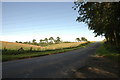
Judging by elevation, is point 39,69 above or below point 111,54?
below

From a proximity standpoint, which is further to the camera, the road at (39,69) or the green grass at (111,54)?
the green grass at (111,54)

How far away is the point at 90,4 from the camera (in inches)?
372

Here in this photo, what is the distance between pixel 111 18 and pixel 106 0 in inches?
71.3

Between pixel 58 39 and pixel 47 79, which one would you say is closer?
pixel 47 79

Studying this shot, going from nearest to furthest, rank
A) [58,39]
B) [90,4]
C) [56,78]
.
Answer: [56,78] < [90,4] < [58,39]

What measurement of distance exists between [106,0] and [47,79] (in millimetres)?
8099

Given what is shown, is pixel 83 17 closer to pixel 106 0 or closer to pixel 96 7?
pixel 96 7

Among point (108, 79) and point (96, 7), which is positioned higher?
point (96, 7)

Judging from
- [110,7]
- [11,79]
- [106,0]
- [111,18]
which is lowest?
[11,79]

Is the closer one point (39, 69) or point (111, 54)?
point (39, 69)

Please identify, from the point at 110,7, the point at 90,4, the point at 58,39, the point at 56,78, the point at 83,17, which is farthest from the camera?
the point at 58,39

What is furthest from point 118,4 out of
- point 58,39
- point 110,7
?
point 58,39

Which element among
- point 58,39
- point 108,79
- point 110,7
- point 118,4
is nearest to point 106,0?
point 110,7

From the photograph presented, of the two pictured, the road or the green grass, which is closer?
the road
